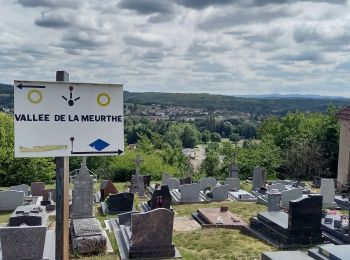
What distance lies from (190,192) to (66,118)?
1741 centimetres

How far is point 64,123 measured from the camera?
4023 mm

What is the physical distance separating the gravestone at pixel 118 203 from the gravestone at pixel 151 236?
5.57 m

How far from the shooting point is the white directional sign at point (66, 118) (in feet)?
12.8

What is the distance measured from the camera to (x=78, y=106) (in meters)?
4.04

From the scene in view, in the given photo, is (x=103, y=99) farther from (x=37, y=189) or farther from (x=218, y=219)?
(x=37, y=189)

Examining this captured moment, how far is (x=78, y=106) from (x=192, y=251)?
915 cm

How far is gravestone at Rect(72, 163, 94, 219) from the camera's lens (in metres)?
15.5

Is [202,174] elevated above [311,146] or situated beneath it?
situated beneath

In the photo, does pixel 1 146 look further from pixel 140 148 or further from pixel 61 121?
pixel 61 121

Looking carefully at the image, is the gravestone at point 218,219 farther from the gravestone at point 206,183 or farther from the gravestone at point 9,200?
the gravestone at point 9,200

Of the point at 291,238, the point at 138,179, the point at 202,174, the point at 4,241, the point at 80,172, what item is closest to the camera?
the point at 4,241

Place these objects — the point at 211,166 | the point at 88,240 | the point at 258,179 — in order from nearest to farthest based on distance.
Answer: the point at 88,240 < the point at 258,179 < the point at 211,166

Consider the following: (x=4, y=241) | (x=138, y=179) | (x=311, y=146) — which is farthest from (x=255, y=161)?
(x=4, y=241)

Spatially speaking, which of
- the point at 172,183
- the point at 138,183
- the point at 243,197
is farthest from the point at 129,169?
the point at 243,197
